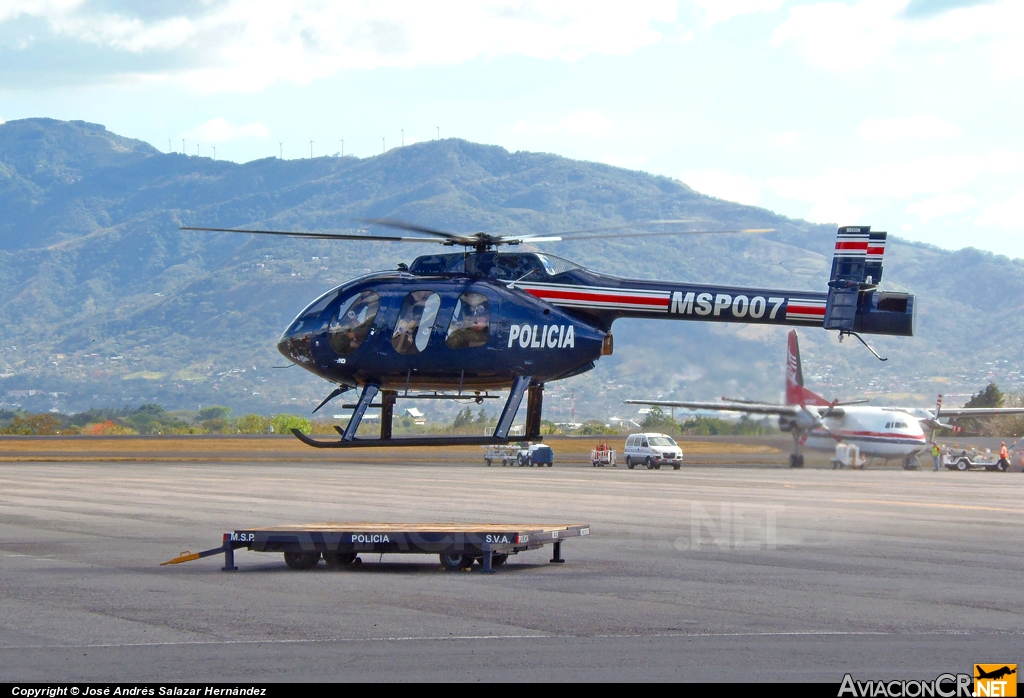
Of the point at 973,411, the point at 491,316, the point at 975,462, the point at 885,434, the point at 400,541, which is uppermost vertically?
the point at 973,411

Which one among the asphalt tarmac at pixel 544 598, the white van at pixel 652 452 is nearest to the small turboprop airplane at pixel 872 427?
the white van at pixel 652 452

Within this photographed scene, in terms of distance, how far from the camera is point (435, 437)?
1866cm

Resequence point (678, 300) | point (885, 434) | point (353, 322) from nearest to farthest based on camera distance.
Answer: point (353, 322) → point (678, 300) → point (885, 434)

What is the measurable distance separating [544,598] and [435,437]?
3.76 meters

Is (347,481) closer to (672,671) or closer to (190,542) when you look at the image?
(190,542)

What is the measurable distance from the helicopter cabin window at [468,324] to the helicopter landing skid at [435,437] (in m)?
1.03

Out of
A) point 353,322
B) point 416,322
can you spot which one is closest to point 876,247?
point 416,322

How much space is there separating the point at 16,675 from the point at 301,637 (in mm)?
3046

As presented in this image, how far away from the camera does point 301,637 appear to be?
1283cm

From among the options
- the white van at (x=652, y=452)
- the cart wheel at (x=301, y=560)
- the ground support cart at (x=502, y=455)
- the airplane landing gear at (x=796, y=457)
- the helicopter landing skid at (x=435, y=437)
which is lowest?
the ground support cart at (x=502, y=455)

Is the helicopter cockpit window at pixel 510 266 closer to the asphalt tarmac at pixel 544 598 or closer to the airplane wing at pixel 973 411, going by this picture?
the asphalt tarmac at pixel 544 598

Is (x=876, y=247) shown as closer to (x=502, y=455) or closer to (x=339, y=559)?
(x=339, y=559)

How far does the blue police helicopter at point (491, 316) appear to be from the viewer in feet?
62.8

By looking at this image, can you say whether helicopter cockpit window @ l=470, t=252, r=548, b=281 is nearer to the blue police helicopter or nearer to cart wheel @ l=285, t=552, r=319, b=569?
the blue police helicopter
